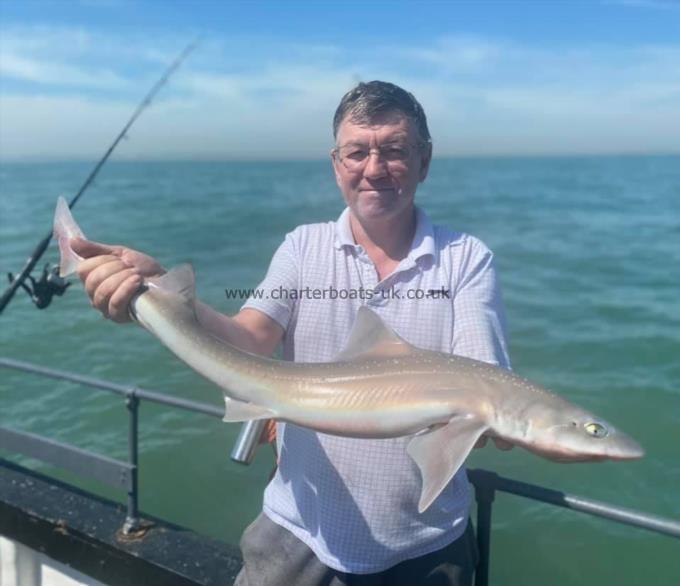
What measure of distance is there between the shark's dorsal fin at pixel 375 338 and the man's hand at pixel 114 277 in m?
0.88

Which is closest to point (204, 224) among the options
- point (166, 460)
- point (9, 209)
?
point (9, 209)

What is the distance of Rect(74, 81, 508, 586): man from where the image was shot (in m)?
2.67

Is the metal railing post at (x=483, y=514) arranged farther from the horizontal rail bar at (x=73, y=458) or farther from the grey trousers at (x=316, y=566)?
the horizontal rail bar at (x=73, y=458)

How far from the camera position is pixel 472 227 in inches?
1291

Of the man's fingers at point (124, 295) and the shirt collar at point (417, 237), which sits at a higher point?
the shirt collar at point (417, 237)

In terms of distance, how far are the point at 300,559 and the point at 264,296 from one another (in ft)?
3.49

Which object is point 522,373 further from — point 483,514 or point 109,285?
point 109,285

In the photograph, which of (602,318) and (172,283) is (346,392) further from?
(602,318)

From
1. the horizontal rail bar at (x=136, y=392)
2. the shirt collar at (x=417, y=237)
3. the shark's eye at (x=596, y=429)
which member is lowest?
the horizontal rail bar at (x=136, y=392)

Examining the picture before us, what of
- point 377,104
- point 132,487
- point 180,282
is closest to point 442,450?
point 180,282

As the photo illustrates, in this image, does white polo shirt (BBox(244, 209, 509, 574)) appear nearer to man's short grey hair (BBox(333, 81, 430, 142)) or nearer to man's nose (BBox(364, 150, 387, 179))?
man's nose (BBox(364, 150, 387, 179))

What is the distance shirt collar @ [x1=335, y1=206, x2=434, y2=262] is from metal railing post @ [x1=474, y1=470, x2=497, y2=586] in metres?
0.98

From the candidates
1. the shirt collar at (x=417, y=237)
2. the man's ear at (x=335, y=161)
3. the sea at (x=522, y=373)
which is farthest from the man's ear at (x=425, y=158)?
the sea at (x=522, y=373)

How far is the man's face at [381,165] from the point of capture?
286cm
